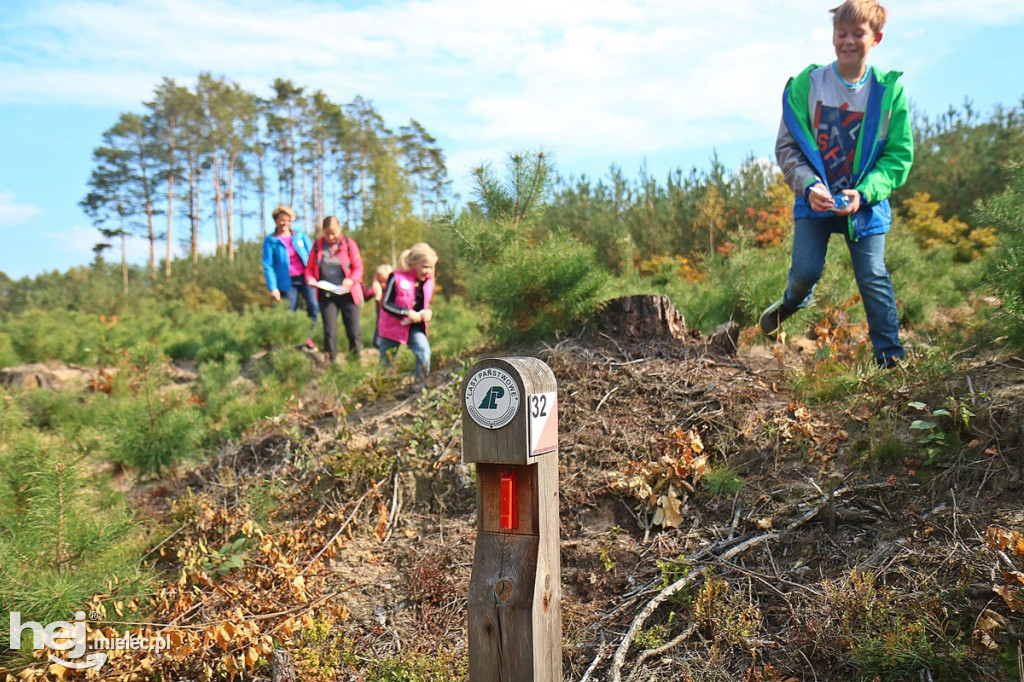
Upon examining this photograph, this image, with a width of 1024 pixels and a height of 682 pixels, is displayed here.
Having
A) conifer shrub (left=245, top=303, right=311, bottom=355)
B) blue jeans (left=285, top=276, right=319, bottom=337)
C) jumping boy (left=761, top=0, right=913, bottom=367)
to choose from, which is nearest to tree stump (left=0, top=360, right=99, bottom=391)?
conifer shrub (left=245, top=303, right=311, bottom=355)

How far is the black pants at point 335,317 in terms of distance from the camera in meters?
7.40

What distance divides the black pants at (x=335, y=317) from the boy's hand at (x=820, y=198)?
488 cm

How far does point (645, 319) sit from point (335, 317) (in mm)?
3985

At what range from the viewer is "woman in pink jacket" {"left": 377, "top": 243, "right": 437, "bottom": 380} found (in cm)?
605

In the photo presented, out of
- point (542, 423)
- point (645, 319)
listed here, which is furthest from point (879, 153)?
point (542, 423)

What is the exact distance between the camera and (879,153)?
3941mm

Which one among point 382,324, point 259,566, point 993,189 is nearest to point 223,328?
point 382,324

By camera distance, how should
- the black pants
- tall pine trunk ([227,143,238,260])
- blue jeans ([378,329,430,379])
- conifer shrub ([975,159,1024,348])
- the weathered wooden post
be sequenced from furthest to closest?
tall pine trunk ([227,143,238,260]) < the black pants < blue jeans ([378,329,430,379]) < conifer shrub ([975,159,1024,348]) < the weathered wooden post

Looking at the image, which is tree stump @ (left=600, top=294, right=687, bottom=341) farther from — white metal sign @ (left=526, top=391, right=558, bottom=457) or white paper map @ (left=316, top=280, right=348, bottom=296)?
white paper map @ (left=316, top=280, right=348, bottom=296)

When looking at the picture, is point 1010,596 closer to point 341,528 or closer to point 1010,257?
point 1010,257

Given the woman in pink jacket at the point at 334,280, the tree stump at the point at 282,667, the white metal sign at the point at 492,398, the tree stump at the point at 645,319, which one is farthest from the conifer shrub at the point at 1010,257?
the woman in pink jacket at the point at 334,280

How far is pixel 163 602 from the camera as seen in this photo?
3.17 m

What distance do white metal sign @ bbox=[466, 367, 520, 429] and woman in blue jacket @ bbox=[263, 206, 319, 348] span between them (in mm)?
6041

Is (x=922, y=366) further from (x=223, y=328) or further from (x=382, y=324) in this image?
(x=223, y=328)
